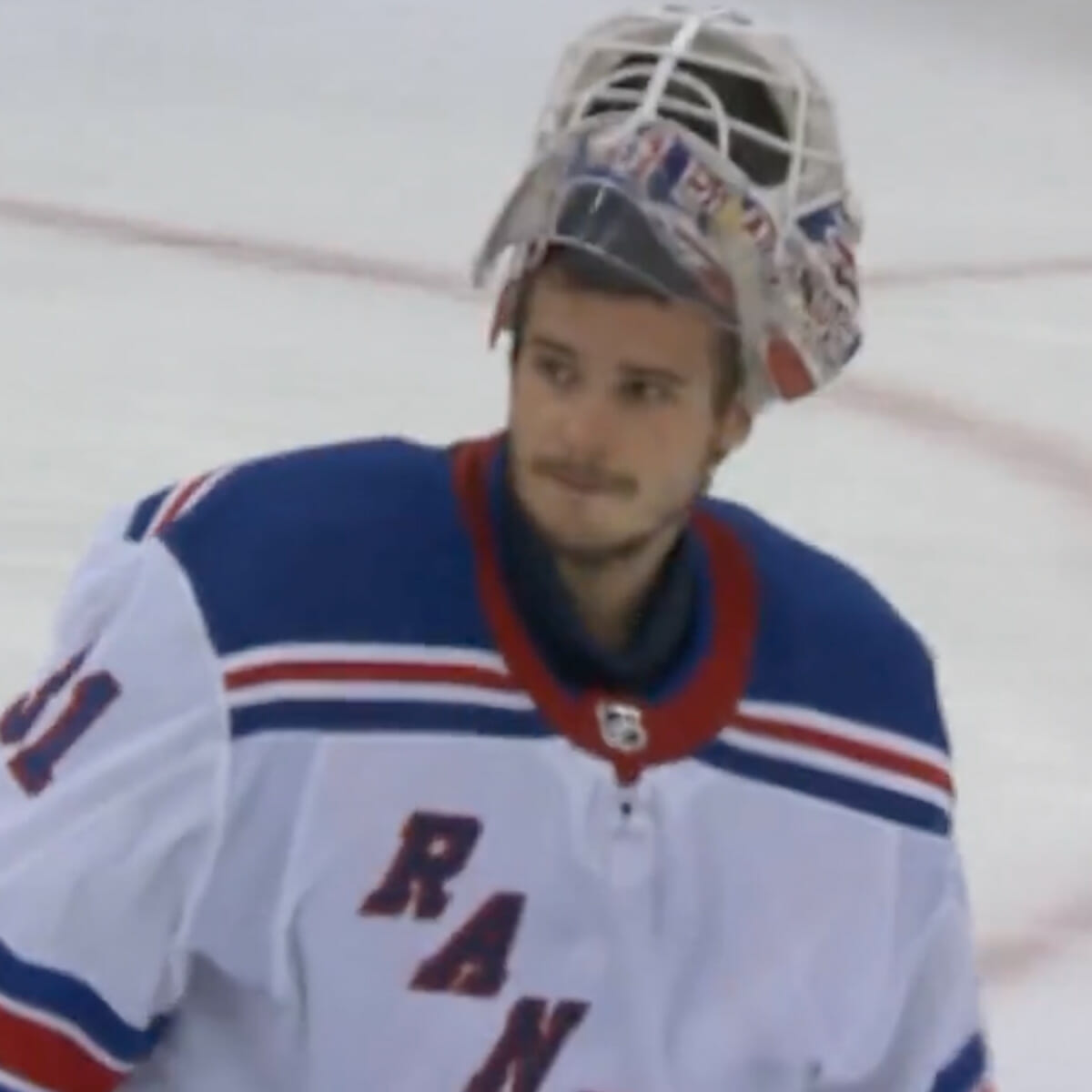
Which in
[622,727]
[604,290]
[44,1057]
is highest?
[604,290]

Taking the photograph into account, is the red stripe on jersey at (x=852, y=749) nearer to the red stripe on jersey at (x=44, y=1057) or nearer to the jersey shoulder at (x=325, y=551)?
the jersey shoulder at (x=325, y=551)

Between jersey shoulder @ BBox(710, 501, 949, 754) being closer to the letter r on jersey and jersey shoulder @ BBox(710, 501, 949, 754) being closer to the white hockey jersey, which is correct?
the white hockey jersey

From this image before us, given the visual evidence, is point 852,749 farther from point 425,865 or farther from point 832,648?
point 425,865

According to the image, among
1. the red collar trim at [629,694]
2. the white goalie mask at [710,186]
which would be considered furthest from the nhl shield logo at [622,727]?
the white goalie mask at [710,186]

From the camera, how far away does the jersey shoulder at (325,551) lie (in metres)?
0.97

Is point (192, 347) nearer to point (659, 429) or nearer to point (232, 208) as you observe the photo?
point (232, 208)

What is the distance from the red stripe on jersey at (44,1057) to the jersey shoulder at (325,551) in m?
0.13

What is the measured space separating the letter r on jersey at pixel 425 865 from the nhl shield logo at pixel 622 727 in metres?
0.05

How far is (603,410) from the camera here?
3.21ft

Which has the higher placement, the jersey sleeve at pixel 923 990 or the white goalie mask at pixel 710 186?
the white goalie mask at pixel 710 186

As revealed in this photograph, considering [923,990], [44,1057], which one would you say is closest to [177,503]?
[44,1057]

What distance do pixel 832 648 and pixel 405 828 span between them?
163 millimetres

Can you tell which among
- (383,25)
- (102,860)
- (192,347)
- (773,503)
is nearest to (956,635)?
(773,503)

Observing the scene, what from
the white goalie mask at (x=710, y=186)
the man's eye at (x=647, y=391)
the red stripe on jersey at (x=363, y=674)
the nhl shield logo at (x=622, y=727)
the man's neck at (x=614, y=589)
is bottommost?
the nhl shield logo at (x=622, y=727)
